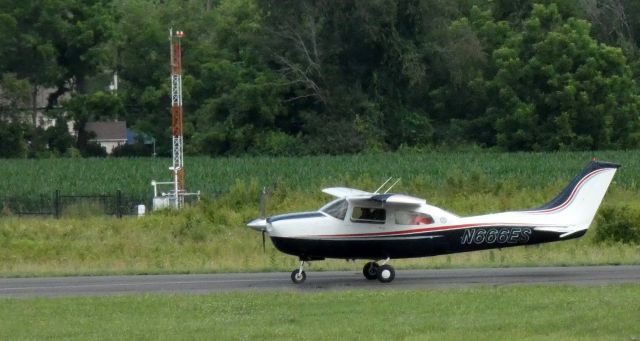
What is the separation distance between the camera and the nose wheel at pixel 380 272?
22.4m

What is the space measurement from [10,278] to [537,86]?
5204cm

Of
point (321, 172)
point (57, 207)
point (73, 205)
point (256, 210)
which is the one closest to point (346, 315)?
point (256, 210)

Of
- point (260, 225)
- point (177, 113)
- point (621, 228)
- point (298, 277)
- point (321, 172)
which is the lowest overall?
point (298, 277)

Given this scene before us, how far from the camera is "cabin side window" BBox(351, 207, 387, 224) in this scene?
74.3ft

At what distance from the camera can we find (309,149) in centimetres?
7238

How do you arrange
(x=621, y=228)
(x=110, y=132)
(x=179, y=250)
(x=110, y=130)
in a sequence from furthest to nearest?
(x=110, y=130) → (x=110, y=132) → (x=179, y=250) → (x=621, y=228)

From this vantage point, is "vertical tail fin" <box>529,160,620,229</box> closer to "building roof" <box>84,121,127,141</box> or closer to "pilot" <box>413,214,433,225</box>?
"pilot" <box>413,214,433,225</box>

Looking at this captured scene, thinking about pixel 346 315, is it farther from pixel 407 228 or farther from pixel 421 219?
pixel 421 219

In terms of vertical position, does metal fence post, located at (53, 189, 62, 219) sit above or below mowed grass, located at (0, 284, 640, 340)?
above

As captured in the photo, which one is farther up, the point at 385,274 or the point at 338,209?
the point at 338,209

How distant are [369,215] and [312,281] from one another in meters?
1.66

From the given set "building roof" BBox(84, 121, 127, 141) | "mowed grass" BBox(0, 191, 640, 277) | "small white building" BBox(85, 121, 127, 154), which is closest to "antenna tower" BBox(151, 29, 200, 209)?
"mowed grass" BBox(0, 191, 640, 277)

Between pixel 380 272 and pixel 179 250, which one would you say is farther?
pixel 179 250

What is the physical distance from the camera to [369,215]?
22.7 m
